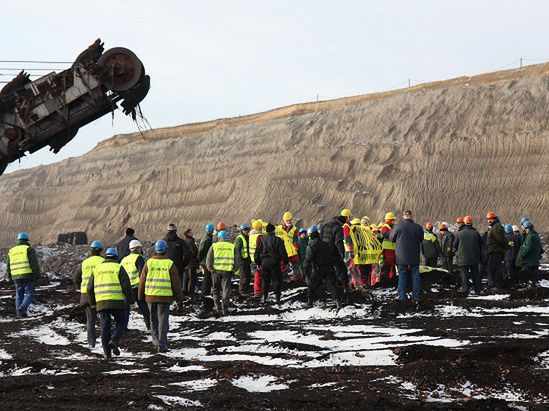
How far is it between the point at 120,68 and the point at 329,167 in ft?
167

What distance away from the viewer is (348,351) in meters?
13.9

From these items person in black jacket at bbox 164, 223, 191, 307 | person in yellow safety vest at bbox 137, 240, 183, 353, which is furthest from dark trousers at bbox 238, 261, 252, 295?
person in yellow safety vest at bbox 137, 240, 183, 353

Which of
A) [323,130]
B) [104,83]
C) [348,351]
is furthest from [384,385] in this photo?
[323,130]

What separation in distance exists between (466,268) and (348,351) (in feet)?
28.7

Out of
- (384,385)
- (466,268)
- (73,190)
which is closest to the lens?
(384,385)

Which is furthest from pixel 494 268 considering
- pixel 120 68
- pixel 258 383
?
pixel 258 383

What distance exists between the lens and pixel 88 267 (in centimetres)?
1661

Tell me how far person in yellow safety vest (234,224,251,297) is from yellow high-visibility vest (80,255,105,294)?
6.57 meters

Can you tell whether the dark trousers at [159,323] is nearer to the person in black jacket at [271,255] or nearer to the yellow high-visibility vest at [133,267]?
the yellow high-visibility vest at [133,267]

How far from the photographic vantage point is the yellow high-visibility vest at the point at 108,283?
15.5 meters

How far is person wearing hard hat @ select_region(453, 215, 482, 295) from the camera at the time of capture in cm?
2167

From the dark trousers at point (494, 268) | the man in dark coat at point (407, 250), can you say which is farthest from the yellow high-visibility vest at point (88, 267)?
the dark trousers at point (494, 268)

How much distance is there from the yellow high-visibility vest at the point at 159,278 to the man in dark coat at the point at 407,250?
5602mm

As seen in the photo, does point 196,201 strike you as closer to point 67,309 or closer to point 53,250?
point 53,250
